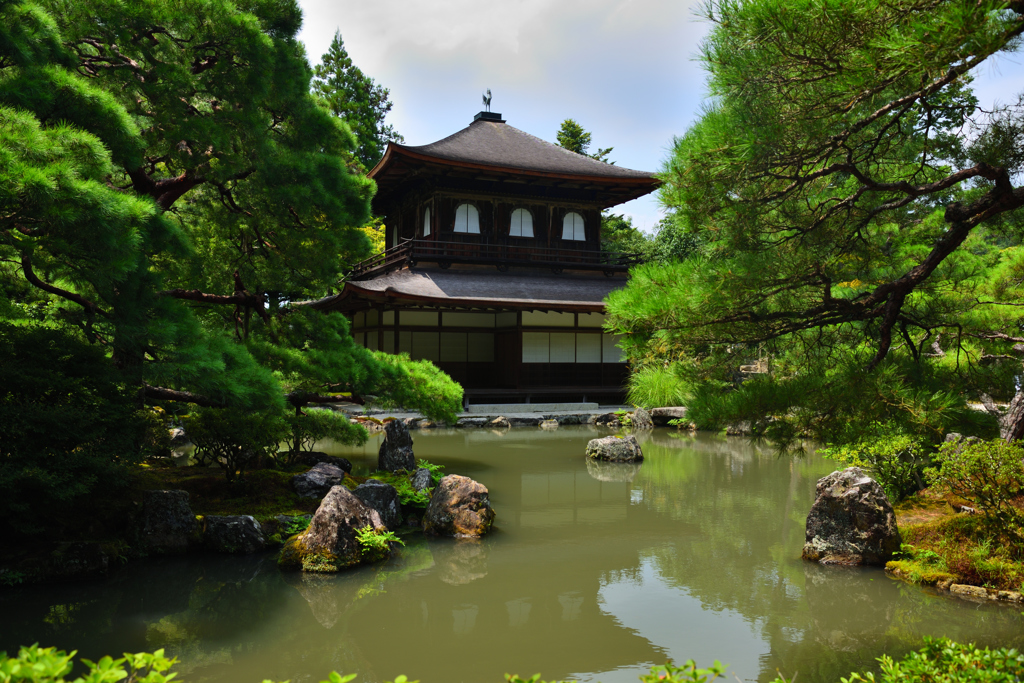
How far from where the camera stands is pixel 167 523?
5480mm

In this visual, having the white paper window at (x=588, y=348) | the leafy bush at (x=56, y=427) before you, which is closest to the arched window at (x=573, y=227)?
the white paper window at (x=588, y=348)

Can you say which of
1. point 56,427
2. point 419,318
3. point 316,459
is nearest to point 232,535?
point 56,427

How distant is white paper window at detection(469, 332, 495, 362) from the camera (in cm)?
1752

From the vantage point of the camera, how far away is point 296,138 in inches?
253

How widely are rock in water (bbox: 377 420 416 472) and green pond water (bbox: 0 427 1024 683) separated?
2.12m

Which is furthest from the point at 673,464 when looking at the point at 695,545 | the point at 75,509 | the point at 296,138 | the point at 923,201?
the point at 75,509

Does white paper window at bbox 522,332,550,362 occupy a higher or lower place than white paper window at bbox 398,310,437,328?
lower

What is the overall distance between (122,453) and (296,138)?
3.24 metres

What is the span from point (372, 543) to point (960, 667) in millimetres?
4106

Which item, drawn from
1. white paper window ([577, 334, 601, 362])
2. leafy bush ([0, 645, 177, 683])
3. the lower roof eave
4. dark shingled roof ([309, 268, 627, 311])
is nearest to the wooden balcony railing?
dark shingled roof ([309, 268, 627, 311])

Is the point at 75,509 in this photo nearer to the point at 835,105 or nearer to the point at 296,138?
the point at 296,138

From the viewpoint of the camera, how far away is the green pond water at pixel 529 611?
368 centimetres

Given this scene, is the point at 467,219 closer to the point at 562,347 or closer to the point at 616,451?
the point at 562,347

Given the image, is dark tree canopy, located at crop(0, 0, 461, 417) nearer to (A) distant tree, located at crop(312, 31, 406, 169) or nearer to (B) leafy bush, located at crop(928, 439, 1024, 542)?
(B) leafy bush, located at crop(928, 439, 1024, 542)
